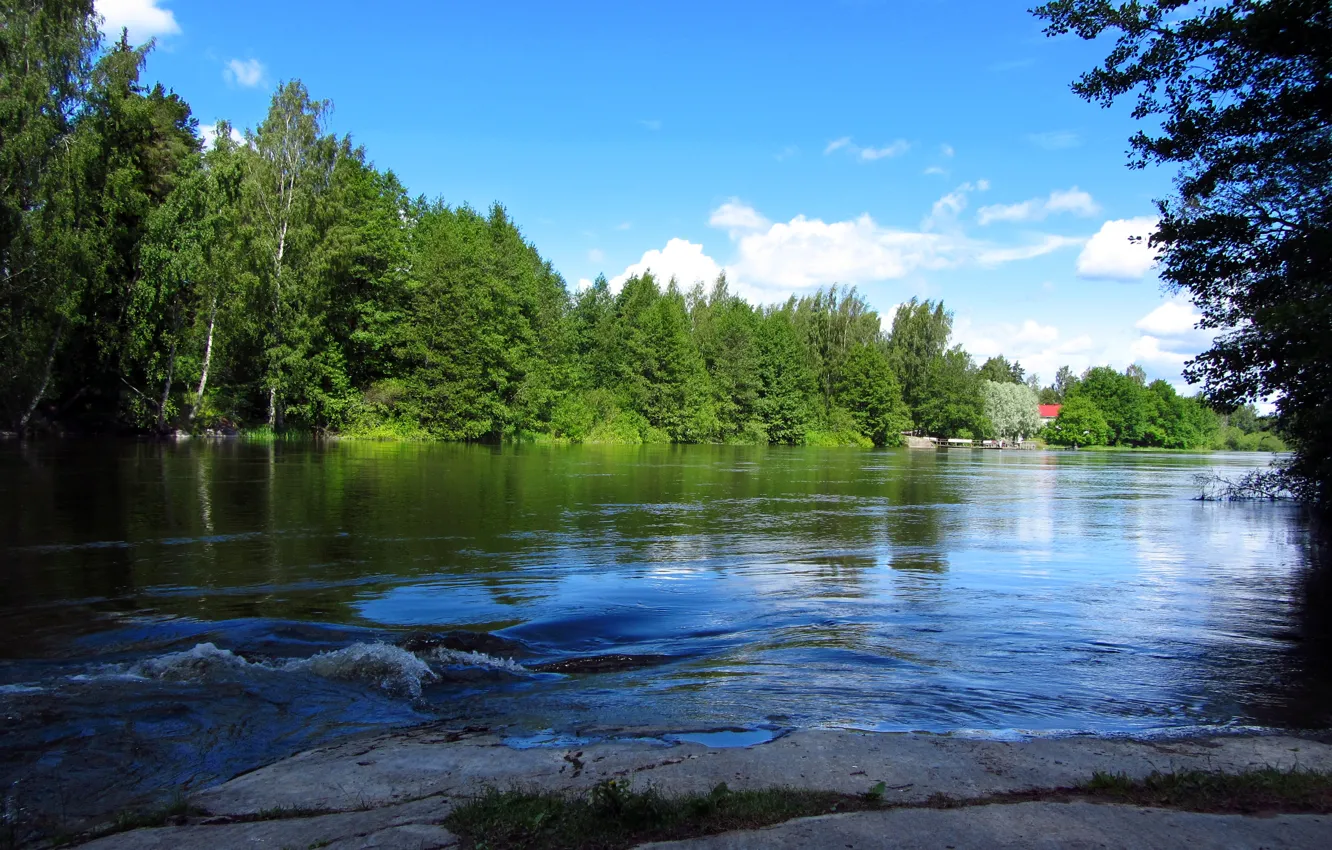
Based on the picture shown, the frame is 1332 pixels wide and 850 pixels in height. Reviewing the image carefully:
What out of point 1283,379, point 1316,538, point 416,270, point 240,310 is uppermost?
point 416,270

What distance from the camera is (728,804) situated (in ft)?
14.1

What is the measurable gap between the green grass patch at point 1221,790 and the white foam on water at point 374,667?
535cm

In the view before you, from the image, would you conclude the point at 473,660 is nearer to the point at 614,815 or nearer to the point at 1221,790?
the point at 614,815

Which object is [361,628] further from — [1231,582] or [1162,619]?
[1231,582]

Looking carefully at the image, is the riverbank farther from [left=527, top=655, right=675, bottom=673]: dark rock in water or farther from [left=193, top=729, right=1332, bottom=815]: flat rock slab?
[left=527, top=655, right=675, bottom=673]: dark rock in water

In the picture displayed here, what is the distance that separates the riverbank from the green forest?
19560 mm

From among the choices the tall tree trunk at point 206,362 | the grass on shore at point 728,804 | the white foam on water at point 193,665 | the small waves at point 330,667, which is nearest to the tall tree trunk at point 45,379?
the tall tree trunk at point 206,362

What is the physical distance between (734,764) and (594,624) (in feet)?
17.5

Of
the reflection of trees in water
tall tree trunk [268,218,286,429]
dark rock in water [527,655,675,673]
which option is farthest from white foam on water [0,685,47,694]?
tall tree trunk [268,218,286,429]

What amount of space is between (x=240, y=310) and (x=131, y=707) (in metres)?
51.5

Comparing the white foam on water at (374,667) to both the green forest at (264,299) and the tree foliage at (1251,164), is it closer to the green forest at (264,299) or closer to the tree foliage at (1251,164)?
the tree foliage at (1251,164)

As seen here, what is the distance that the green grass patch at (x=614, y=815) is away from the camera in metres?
3.92

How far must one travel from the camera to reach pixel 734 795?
174 inches

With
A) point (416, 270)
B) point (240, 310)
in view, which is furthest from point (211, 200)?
point (416, 270)
